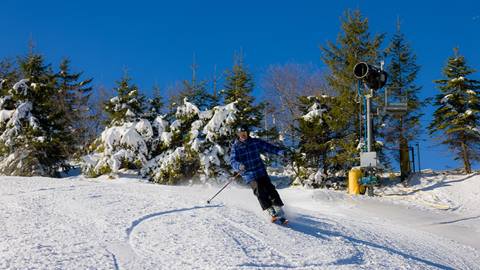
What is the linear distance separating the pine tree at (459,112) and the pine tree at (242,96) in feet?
30.1

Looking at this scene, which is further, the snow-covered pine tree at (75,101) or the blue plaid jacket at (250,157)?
the snow-covered pine tree at (75,101)

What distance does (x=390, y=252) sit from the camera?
5.78 metres

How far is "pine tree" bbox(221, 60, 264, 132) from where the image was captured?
2034 centimetres

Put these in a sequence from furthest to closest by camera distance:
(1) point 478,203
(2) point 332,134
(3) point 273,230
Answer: (2) point 332,134, (1) point 478,203, (3) point 273,230

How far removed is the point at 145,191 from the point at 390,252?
5.34 m

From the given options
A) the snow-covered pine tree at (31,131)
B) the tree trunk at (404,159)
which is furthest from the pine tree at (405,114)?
the snow-covered pine tree at (31,131)

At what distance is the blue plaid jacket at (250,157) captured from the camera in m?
6.96

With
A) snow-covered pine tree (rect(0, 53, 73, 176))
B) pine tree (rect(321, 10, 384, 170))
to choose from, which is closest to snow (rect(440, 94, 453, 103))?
pine tree (rect(321, 10, 384, 170))

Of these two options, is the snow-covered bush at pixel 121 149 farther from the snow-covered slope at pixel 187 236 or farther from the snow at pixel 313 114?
the snow-covered slope at pixel 187 236

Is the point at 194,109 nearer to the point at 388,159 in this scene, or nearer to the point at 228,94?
the point at 228,94

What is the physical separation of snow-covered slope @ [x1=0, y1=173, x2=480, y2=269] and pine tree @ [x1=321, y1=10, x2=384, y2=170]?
964 centimetres

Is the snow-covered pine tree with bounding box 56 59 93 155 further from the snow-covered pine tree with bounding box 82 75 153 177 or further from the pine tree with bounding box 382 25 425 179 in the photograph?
the pine tree with bounding box 382 25 425 179

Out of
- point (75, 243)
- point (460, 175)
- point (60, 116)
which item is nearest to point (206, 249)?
point (75, 243)

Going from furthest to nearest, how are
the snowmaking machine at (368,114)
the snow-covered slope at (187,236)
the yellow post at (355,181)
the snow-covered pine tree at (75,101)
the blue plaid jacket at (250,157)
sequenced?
the snow-covered pine tree at (75,101) → the yellow post at (355,181) → the snowmaking machine at (368,114) → the blue plaid jacket at (250,157) → the snow-covered slope at (187,236)
